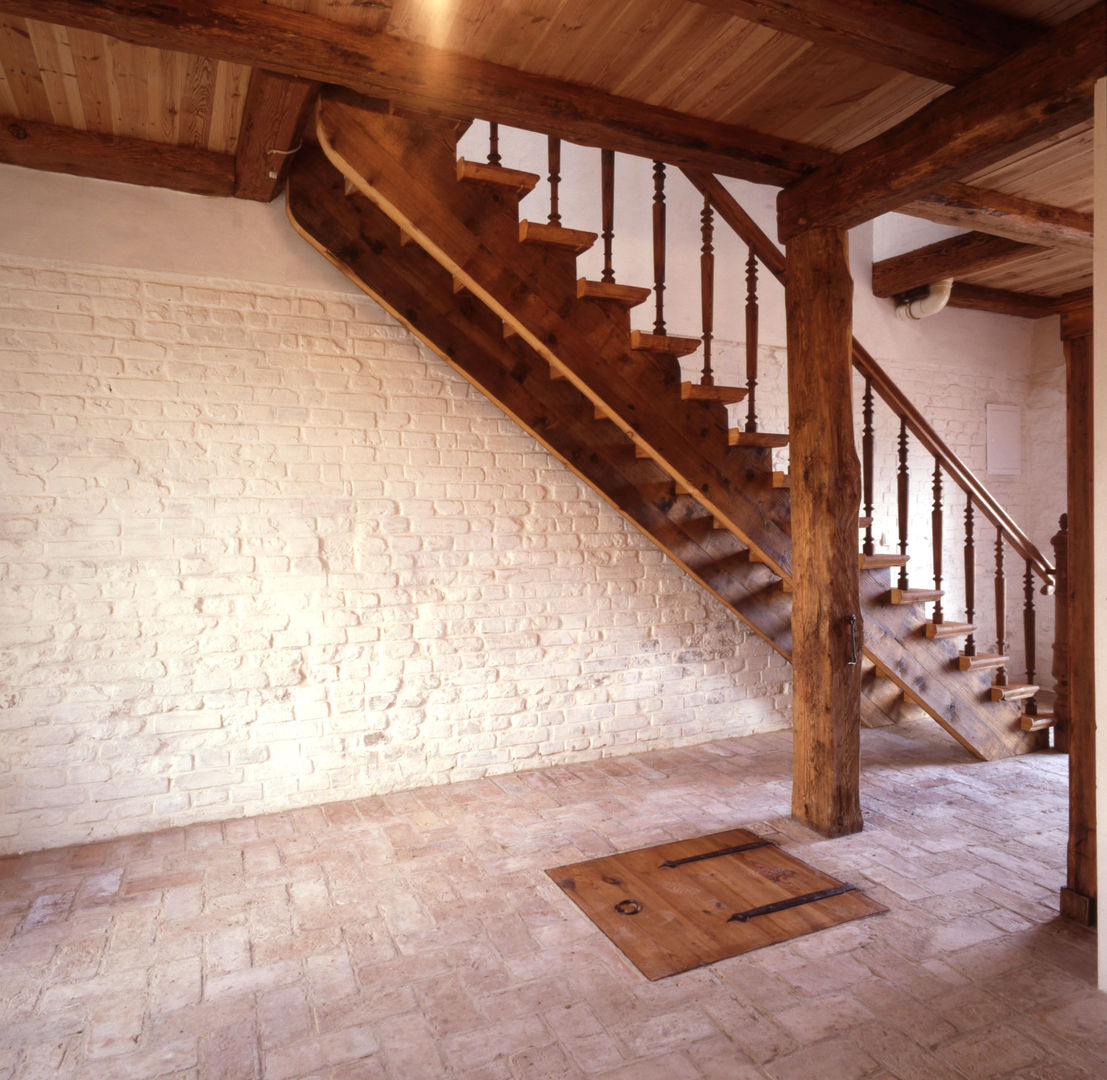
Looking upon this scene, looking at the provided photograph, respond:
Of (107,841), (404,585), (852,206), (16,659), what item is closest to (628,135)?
(852,206)

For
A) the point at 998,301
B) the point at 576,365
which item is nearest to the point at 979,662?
the point at 576,365

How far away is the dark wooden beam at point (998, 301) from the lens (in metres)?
5.69

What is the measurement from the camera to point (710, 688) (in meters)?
4.92

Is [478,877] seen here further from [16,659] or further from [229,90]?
[229,90]

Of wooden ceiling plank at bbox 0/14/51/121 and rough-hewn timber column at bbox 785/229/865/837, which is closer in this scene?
wooden ceiling plank at bbox 0/14/51/121

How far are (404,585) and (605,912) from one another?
192 centimetres

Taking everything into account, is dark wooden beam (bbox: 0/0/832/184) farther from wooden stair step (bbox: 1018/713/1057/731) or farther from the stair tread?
wooden stair step (bbox: 1018/713/1057/731)

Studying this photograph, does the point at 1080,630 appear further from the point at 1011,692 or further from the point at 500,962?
the point at 500,962

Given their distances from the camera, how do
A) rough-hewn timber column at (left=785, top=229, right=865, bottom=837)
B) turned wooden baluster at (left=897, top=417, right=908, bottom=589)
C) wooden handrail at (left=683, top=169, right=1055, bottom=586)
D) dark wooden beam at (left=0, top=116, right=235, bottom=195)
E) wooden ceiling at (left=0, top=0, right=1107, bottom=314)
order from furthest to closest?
turned wooden baluster at (left=897, top=417, right=908, bottom=589)
wooden handrail at (left=683, top=169, right=1055, bottom=586)
rough-hewn timber column at (left=785, top=229, right=865, bottom=837)
dark wooden beam at (left=0, top=116, right=235, bottom=195)
wooden ceiling at (left=0, top=0, right=1107, bottom=314)

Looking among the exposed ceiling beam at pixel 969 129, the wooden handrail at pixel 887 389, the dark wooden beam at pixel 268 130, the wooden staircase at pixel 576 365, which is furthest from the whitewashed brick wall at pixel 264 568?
the exposed ceiling beam at pixel 969 129

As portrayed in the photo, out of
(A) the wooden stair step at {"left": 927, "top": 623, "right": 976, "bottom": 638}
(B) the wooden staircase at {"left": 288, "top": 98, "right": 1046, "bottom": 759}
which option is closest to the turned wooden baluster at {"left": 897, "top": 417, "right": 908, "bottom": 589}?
(B) the wooden staircase at {"left": 288, "top": 98, "right": 1046, "bottom": 759}

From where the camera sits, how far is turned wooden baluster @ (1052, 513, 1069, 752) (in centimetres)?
427

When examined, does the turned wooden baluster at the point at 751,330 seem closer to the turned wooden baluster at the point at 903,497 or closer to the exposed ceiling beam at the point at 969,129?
the exposed ceiling beam at the point at 969,129

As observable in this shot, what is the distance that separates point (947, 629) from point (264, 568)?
3500 millimetres
